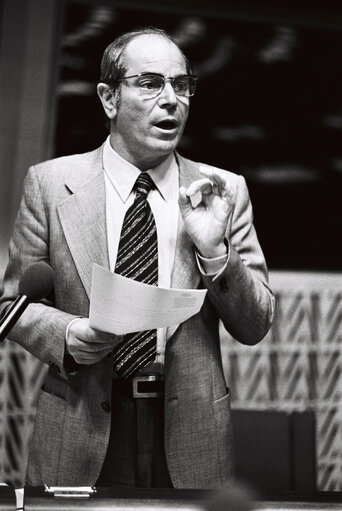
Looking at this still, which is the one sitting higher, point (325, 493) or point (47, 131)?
point (47, 131)

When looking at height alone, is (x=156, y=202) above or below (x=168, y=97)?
below

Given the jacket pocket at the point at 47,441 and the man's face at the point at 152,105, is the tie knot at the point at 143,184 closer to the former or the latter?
the man's face at the point at 152,105

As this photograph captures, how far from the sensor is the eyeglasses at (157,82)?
1623mm

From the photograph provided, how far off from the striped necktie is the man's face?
0.34 ft

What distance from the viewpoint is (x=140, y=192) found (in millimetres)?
1683

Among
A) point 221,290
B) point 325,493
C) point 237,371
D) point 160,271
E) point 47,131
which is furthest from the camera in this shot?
point 47,131

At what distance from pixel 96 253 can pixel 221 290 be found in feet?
0.95

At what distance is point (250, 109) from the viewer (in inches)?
138

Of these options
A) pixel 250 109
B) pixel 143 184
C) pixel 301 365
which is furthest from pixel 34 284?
pixel 250 109

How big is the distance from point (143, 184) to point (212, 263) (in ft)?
0.91

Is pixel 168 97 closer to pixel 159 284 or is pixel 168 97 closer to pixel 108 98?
pixel 108 98

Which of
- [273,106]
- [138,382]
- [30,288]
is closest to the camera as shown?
[30,288]

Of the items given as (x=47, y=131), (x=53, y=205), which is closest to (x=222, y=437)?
(x=53, y=205)

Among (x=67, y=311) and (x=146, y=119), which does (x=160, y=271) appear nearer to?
(x=67, y=311)
